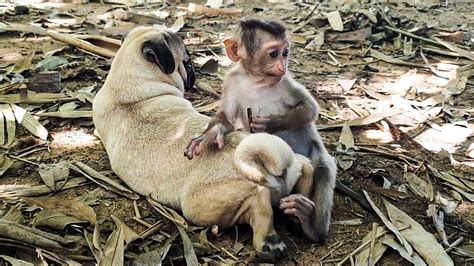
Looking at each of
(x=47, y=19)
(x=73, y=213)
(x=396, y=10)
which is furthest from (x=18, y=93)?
(x=396, y=10)

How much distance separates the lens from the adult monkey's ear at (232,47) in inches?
179

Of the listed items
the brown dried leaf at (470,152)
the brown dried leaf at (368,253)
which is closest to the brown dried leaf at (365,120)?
the brown dried leaf at (470,152)

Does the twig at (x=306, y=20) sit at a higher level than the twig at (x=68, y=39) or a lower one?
lower

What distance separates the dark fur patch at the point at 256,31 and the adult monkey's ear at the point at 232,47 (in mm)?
72

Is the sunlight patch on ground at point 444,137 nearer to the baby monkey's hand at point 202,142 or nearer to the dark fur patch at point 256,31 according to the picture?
the dark fur patch at point 256,31

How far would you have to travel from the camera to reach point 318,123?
6020mm

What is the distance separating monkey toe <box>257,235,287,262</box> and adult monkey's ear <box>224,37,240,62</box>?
1535 mm

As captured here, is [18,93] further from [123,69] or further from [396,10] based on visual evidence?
[396,10]

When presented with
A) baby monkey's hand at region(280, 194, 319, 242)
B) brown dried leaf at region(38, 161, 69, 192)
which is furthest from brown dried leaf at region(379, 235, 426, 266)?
brown dried leaf at region(38, 161, 69, 192)

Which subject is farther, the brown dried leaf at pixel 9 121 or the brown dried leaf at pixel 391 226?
the brown dried leaf at pixel 9 121

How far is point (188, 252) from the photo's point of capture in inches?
145

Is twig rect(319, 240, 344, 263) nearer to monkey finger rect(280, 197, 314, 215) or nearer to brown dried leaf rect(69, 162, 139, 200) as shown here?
monkey finger rect(280, 197, 314, 215)

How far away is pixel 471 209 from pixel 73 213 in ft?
9.11

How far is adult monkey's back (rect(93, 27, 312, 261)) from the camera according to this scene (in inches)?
144
